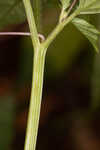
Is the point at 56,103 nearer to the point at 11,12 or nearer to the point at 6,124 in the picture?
the point at 6,124

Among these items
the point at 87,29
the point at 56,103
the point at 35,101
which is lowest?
the point at 35,101

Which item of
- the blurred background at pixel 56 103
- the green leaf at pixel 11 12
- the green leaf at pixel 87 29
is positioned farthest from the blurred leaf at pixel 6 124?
the green leaf at pixel 87 29

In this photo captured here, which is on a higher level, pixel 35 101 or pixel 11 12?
pixel 11 12

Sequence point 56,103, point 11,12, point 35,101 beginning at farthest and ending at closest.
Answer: point 56,103, point 11,12, point 35,101

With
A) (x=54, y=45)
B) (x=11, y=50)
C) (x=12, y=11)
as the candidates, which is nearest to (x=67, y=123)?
(x=11, y=50)

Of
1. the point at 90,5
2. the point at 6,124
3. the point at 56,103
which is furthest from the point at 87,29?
the point at 56,103

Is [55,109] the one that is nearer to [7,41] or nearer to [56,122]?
[56,122]
